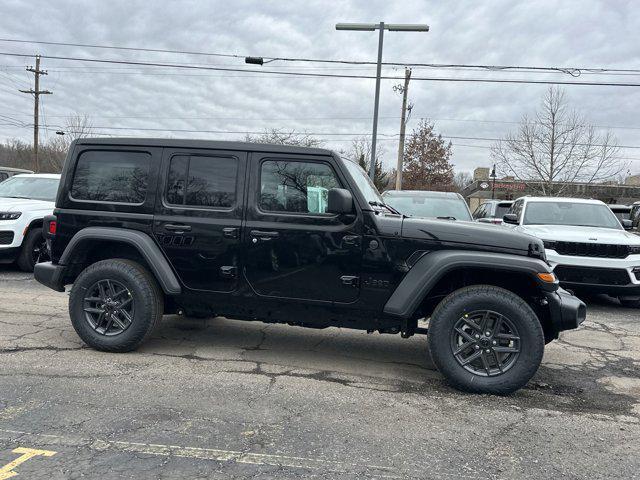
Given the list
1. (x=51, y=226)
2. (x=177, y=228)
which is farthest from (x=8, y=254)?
(x=177, y=228)

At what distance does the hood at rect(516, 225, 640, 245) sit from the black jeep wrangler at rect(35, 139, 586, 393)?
3.36m

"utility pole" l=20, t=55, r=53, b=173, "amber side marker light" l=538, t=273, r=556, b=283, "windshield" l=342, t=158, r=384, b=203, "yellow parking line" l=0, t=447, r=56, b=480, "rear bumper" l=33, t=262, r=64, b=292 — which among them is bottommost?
"yellow parking line" l=0, t=447, r=56, b=480

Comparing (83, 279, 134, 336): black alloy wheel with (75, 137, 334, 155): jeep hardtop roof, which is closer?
(75, 137, 334, 155): jeep hardtop roof

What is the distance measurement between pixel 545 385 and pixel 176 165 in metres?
3.82

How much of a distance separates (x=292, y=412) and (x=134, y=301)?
1920 millimetres

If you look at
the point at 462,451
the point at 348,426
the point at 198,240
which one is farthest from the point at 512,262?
the point at 198,240

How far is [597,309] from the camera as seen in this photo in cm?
762

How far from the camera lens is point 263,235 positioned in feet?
14.1

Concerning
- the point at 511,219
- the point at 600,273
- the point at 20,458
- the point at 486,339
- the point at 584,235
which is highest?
the point at 511,219

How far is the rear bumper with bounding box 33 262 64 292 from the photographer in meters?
4.70

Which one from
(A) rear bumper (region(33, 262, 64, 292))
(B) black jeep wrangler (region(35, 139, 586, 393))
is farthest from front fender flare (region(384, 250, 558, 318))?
(A) rear bumper (region(33, 262, 64, 292))

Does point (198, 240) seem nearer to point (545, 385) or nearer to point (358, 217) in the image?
point (358, 217)

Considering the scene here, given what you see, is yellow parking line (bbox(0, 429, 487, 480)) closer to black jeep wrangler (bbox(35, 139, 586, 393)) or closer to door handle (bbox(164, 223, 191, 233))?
black jeep wrangler (bbox(35, 139, 586, 393))

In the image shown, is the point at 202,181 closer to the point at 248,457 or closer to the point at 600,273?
the point at 248,457
